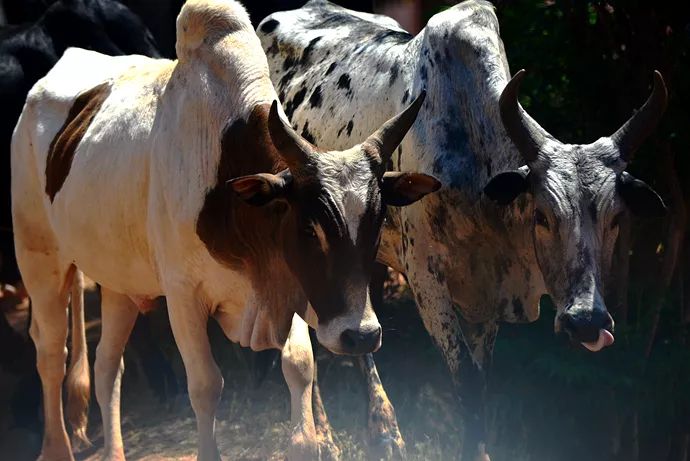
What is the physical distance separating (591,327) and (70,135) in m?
2.44

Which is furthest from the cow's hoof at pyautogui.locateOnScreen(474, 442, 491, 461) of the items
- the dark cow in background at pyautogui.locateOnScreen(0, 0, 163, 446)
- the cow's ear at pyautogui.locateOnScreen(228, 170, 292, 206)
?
the dark cow in background at pyautogui.locateOnScreen(0, 0, 163, 446)

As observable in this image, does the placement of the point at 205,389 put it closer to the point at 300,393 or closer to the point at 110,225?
the point at 300,393

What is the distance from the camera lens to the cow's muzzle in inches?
182

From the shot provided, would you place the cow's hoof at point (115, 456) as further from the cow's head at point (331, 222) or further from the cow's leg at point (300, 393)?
Result: the cow's head at point (331, 222)

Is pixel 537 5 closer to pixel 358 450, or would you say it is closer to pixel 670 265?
pixel 670 265

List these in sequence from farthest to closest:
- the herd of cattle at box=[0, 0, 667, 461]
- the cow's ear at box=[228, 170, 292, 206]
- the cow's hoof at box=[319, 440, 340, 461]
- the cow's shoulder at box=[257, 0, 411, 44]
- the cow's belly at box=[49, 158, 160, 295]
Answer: the cow's shoulder at box=[257, 0, 411, 44], the cow's hoof at box=[319, 440, 340, 461], the cow's belly at box=[49, 158, 160, 295], the herd of cattle at box=[0, 0, 667, 461], the cow's ear at box=[228, 170, 292, 206]

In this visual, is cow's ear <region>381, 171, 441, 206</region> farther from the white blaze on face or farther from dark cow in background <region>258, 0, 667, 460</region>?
dark cow in background <region>258, 0, 667, 460</region>

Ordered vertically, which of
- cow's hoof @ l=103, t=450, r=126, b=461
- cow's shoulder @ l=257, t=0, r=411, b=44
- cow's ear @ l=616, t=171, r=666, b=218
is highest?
cow's ear @ l=616, t=171, r=666, b=218

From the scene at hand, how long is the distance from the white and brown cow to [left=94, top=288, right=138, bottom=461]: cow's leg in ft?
0.04

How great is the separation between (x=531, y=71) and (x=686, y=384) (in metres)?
1.74

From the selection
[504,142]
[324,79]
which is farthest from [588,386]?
[324,79]

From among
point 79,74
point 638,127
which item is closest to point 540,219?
point 638,127

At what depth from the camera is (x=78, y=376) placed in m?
6.56

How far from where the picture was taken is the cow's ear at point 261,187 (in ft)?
14.3
